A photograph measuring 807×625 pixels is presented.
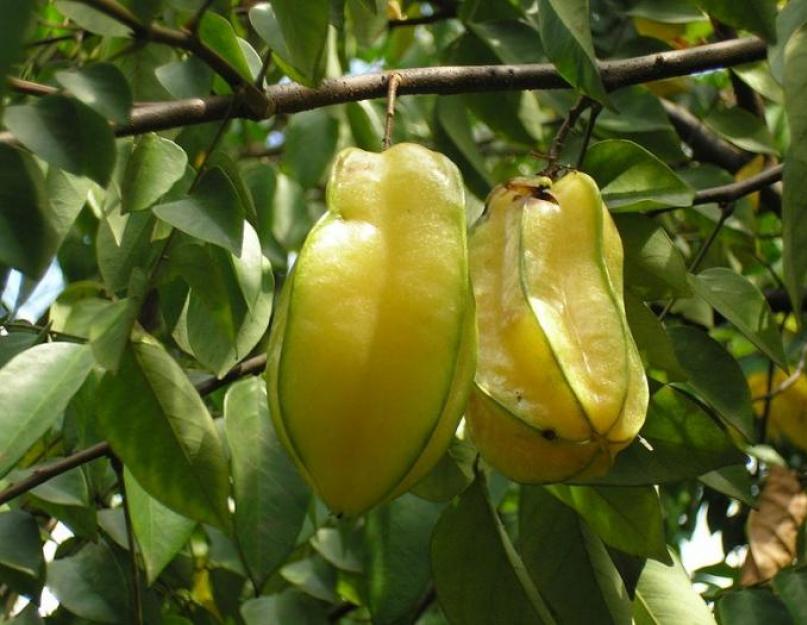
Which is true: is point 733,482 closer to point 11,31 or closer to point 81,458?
point 81,458

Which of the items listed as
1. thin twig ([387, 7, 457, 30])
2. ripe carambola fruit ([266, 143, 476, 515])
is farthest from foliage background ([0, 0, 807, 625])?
thin twig ([387, 7, 457, 30])

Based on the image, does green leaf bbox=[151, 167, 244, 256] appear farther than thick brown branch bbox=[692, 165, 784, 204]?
No

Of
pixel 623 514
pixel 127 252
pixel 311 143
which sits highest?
pixel 127 252

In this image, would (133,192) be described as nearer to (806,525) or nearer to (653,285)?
(653,285)

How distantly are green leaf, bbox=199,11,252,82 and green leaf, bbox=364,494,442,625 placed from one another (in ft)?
1.70

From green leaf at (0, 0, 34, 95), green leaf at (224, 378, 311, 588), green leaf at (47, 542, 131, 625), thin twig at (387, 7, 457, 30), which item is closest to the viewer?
green leaf at (0, 0, 34, 95)

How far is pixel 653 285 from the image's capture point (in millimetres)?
1194

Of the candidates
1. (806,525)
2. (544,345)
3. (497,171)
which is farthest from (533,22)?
(544,345)

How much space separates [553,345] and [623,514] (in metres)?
0.27

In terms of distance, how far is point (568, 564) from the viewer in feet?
3.80

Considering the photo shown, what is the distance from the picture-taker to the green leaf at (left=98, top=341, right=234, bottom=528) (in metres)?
1.09

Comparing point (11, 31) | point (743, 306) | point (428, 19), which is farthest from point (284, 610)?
point (428, 19)

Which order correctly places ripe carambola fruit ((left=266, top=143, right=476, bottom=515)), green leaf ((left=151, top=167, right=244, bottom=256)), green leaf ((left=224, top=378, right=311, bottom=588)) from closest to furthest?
1. ripe carambola fruit ((left=266, top=143, right=476, bottom=515))
2. green leaf ((left=151, top=167, right=244, bottom=256))
3. green leaf ((left=224, top=378, right=311, bottom=588))

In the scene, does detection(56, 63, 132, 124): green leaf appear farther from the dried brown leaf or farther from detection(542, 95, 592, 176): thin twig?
the dried brown leaf
